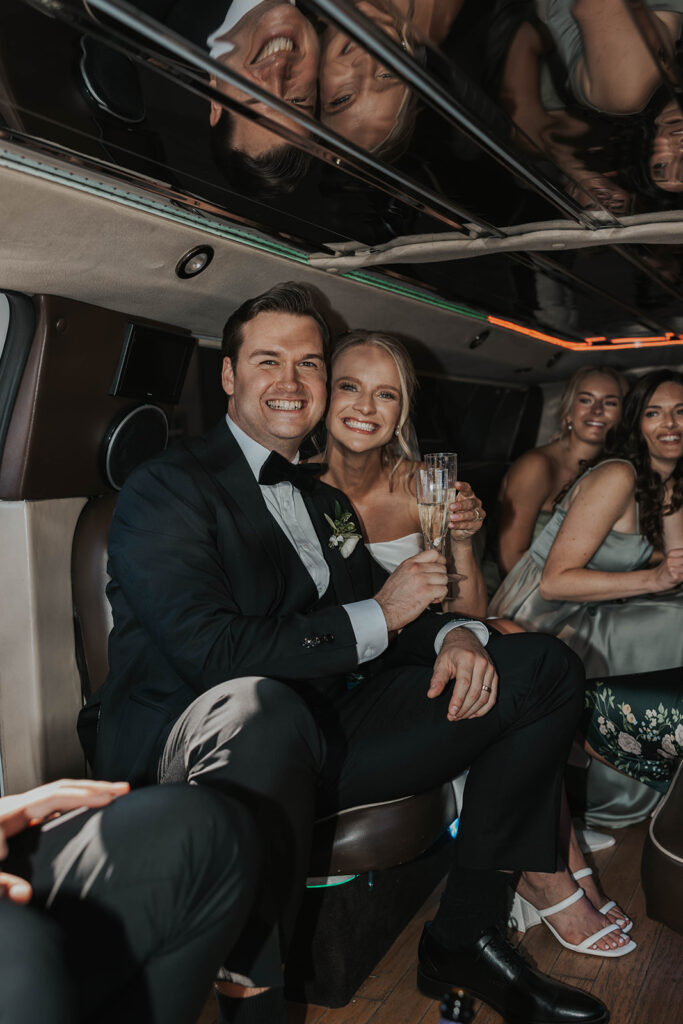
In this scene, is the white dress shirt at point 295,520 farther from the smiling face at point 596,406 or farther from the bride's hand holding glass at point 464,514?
the smiling face at point 596,406

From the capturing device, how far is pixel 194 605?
1.88 meters

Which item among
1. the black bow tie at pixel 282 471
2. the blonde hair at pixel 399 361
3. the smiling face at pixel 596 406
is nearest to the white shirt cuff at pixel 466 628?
the black bow tie at pixel 282 471

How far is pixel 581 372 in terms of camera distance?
469 centimetres

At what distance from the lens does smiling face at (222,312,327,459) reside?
90.3 inches

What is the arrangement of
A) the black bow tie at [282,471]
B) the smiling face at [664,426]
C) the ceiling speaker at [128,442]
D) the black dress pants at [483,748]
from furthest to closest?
the smiling face at [664,426] → the ceiling speaker at [128,442] → the black bow tie at [282,471] → the black dress pants at [483,748]

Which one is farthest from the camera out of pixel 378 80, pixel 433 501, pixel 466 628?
pixel 466 628

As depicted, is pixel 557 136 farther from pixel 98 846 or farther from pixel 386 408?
pixel 98 846

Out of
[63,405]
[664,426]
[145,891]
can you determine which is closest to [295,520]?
[63,405]

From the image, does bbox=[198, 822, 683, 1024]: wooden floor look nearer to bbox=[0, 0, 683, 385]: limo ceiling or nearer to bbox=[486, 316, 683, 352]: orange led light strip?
bbox=[0, 0, 683, 385]: limo ceiling

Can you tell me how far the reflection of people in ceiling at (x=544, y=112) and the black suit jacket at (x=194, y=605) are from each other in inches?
39.2

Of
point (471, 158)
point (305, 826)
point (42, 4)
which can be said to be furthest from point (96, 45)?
point (305, 826)

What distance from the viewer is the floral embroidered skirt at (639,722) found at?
113 inches

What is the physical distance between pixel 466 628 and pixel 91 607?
1039 millimetres

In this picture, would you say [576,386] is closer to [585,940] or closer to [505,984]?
[585,940]
